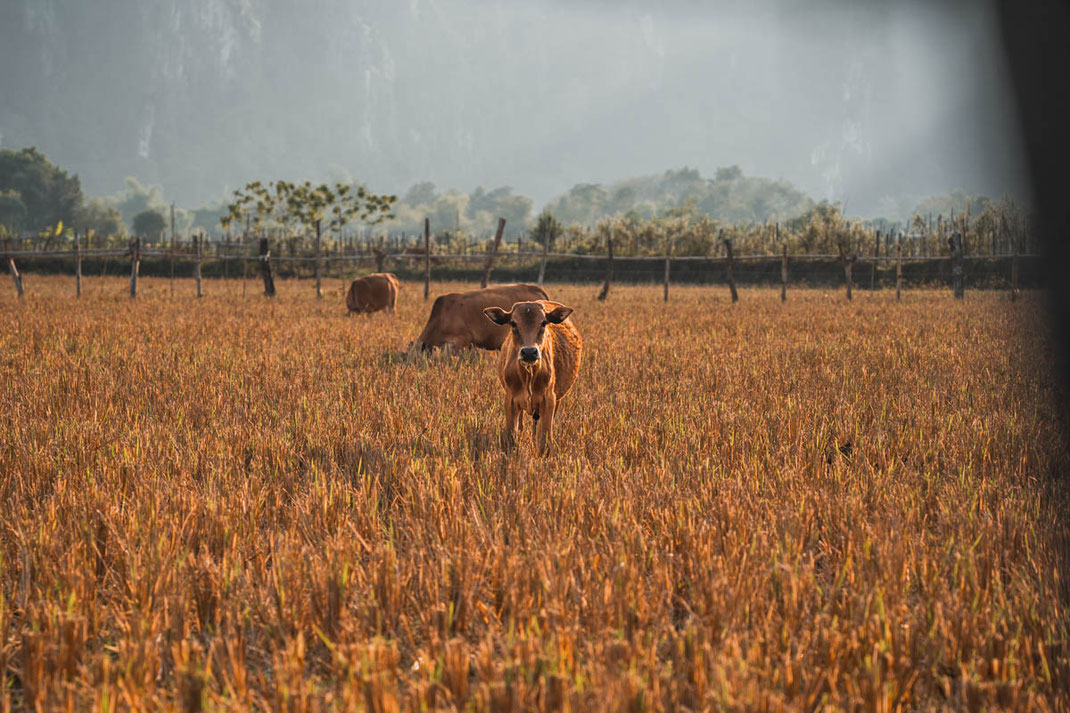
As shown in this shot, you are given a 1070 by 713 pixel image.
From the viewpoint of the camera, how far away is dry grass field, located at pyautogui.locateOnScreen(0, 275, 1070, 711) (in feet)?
5.82

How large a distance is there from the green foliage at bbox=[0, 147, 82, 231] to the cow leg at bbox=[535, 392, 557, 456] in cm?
11571

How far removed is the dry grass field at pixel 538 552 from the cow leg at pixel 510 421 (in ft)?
0.64

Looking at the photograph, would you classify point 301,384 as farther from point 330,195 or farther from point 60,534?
point 330,195

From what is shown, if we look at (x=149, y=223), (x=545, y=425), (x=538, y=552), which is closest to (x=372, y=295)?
(x=545, y=425)

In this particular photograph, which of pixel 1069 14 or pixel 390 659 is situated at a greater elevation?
pixel 1069 14

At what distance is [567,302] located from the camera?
19.0 metres

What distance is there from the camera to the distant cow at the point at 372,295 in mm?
14969

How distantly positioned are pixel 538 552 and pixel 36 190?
121114mm

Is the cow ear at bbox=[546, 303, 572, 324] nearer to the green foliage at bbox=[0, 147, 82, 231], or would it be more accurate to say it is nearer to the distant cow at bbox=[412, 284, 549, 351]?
the distant cow at bbox=[412, 284, 549, 351]

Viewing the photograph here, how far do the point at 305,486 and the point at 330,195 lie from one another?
4519 centimetres

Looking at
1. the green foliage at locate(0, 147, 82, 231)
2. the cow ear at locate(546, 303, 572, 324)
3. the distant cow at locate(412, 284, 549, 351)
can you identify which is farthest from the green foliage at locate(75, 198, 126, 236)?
the cow ear at locate(546, 303, 572, 324)

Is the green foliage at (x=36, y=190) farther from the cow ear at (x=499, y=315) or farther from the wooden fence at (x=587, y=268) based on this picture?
the cow ear at (x=499, y=315)

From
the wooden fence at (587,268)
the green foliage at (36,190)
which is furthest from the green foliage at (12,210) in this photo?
the wooden fence at (587,268)

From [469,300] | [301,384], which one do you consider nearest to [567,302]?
[469,300]
